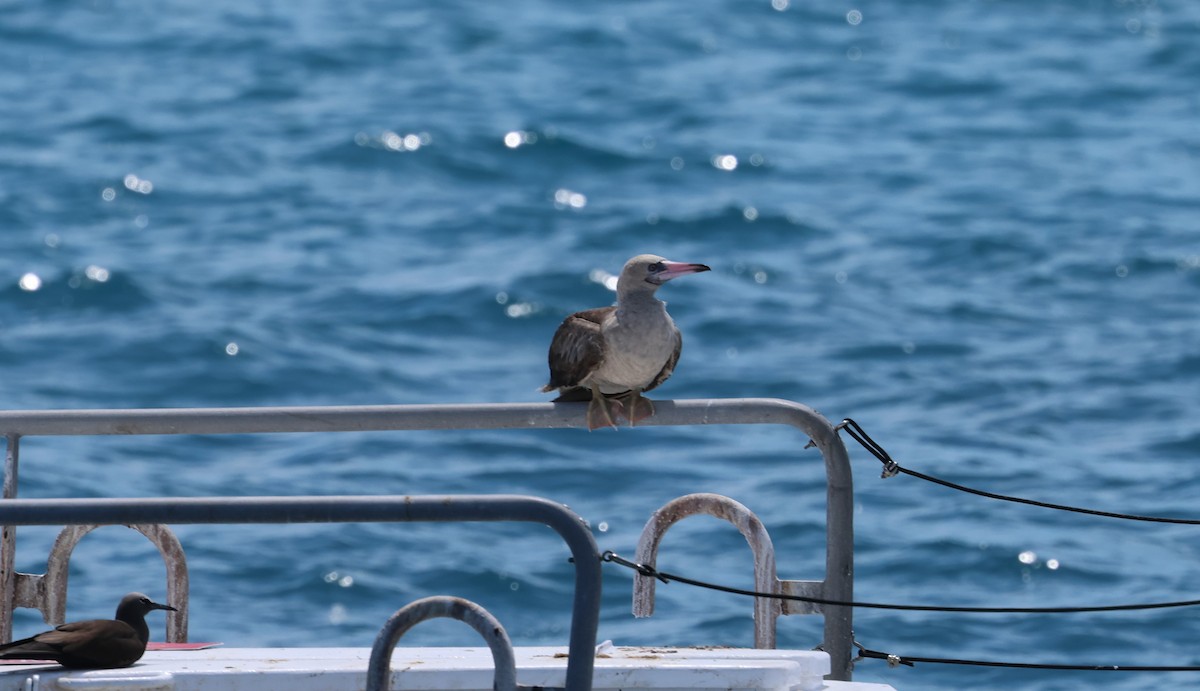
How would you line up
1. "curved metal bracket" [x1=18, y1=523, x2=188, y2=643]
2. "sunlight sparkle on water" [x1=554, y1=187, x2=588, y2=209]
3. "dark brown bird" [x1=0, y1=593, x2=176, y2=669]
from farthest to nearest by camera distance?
"sunlight sparkle on water" [x1=554, y1=187, x2=588, y2=209] → "curved metal bracket" [x1=18, y1=523, x2=188, y2=643] → "dark brown bird" [x1=0, y1=593, x2=176, y2=669]

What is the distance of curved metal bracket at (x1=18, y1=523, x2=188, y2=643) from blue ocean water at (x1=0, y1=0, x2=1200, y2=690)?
5517mm

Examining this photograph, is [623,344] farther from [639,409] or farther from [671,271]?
[639,409]

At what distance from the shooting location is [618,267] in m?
17.1

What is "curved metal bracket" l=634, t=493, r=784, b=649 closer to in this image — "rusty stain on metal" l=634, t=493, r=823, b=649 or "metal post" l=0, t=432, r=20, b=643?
"rusty stain on metal" l=634, t=493, r=823, b=649

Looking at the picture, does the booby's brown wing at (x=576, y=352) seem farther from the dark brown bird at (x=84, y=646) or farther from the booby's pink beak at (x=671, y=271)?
the dark brown bird at (x=84, y=646)

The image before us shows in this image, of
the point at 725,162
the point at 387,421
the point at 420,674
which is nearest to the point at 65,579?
the point at 387,421

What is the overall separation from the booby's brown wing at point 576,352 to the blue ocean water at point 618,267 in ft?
15.6

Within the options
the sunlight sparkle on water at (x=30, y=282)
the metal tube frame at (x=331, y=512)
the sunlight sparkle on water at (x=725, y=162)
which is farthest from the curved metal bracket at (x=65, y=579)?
the sunlight sparkle on water at (x=725, y=162)

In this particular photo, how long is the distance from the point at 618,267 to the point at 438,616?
1409 cm

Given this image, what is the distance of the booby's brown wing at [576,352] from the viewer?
5172 mm

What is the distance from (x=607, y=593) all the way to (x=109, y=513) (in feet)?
27.1

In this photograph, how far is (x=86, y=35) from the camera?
79.9ft

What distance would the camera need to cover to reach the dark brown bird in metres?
3.81

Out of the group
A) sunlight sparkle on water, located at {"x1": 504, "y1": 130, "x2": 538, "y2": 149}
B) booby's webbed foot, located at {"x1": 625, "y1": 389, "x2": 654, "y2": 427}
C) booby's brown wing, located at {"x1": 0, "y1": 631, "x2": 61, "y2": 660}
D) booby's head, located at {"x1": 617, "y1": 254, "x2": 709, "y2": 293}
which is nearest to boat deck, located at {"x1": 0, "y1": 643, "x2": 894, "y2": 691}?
booby's brown wing, located at {"x1": 0, "y1": 631, "x2": 61, "y2": 660}
